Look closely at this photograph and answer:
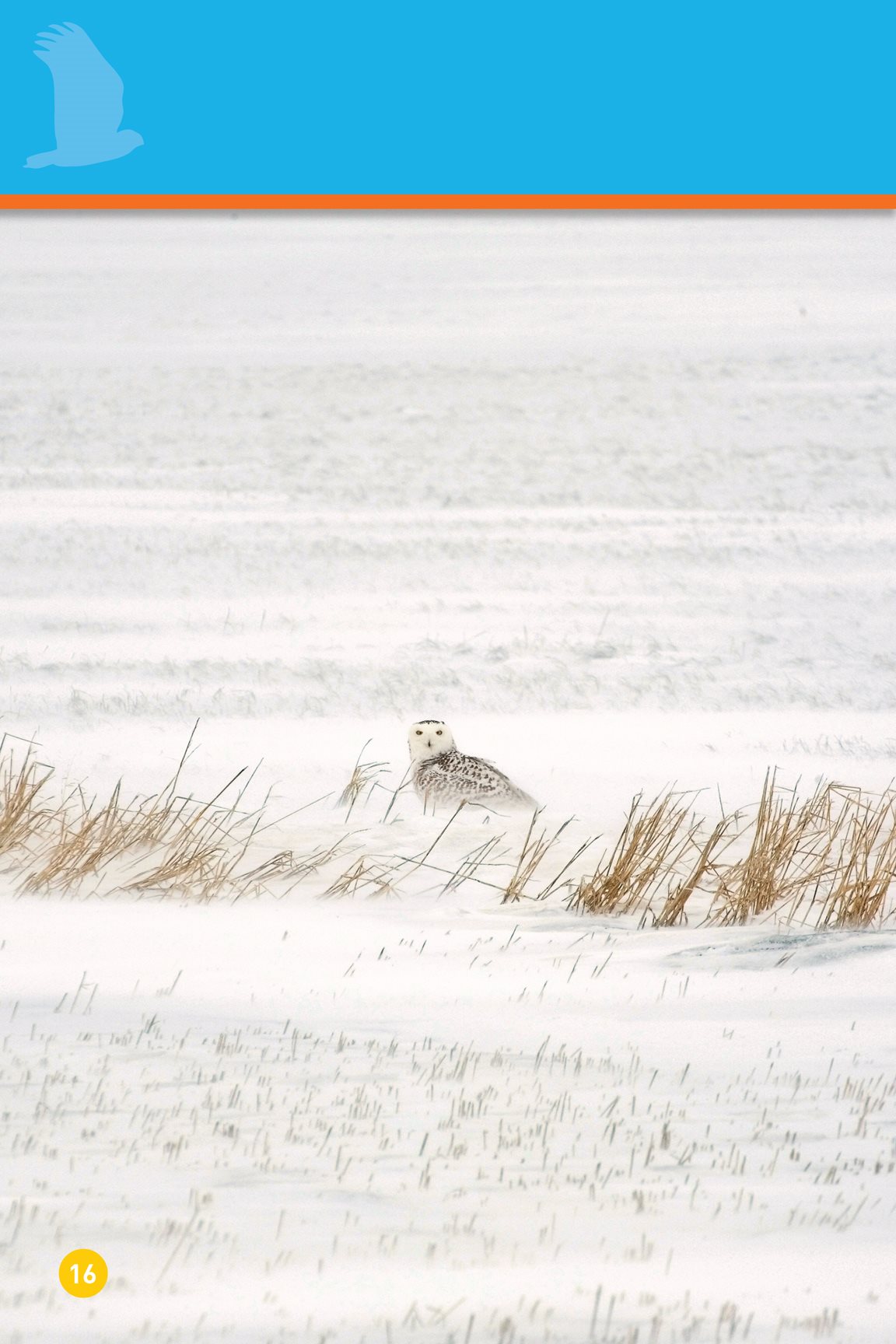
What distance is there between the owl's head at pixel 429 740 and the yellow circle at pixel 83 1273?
4.68m

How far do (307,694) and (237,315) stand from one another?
1386 centimetres

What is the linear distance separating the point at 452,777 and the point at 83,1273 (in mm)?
4525

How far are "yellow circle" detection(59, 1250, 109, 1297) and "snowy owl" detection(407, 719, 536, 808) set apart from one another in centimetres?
436

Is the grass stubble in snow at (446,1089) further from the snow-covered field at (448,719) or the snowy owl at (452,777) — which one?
the snowy owl at (452,777)

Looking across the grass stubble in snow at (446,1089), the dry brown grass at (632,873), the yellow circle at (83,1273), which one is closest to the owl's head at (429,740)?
the grass stubble in snow at (446,1089)

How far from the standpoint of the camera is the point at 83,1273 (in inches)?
114

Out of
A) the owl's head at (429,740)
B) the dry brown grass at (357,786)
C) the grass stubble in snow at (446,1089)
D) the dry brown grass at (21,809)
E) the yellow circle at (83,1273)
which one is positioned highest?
the owl's head at (429,740)

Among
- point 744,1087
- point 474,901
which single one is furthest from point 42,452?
point 744,1087

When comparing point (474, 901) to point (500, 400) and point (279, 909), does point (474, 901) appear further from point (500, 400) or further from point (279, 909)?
point (500, 400)

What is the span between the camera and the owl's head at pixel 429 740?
24.9 feet

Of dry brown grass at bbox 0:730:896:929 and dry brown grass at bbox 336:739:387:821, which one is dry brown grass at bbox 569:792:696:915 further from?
dry brown grass at bbox 336:739:387:821

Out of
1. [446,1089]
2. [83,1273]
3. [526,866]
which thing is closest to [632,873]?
[526,866]

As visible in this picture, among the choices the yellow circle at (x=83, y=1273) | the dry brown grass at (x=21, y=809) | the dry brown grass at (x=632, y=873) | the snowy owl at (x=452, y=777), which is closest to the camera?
the yellow circle at (x=83, y=1273)

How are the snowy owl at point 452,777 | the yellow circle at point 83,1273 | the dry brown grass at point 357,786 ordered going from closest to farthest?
the yellow circle at point 83,1273 → the snowy owl at point 452,777 → the dry brown grass at point 357,786
